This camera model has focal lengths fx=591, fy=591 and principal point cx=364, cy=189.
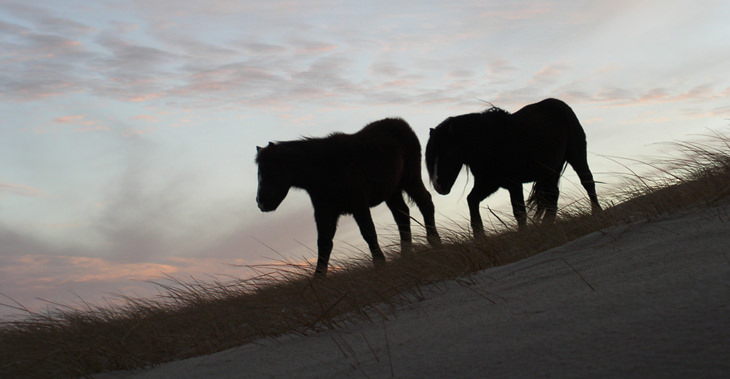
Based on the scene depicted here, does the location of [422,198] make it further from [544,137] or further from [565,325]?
[565,325]

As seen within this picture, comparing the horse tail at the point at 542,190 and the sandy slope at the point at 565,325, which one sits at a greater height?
the horse tail at the point at 542,190

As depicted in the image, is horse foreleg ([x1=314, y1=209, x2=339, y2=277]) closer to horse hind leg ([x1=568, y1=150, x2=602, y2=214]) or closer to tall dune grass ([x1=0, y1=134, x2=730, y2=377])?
tall dune grass ([x1=0, y1=134, x2=730, y2=377])

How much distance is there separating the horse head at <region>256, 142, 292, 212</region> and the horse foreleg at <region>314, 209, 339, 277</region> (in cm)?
47

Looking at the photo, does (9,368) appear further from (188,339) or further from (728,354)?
(728,354)

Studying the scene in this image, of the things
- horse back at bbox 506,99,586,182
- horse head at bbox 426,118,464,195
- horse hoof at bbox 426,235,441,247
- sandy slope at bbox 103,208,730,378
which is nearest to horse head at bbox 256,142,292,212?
horse head at bbox 426,118,464,195

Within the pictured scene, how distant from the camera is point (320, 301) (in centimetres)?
347

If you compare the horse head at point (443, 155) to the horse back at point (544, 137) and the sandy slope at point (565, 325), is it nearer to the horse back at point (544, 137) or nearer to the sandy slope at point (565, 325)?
the horse back at point (544, 137)

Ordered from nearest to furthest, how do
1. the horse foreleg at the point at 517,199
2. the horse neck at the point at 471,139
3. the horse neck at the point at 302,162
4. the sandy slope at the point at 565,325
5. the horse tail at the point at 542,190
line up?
the sandy slope at the point at 565,325 → the horse neck at the point at 302,162 → the horse foreleg at the point at 517,199 → the horse neck at the point at 471,139 → the horse tail at the point at 542,190

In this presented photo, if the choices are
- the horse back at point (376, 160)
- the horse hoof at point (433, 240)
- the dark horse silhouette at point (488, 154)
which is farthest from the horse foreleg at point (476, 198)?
the horse hoof at point (433, 240)

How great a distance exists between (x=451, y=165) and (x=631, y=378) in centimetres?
533

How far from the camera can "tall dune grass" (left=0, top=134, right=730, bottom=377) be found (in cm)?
365

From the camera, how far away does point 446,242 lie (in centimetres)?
468

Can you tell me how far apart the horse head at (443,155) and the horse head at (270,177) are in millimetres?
1675

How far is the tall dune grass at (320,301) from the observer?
3.65m
